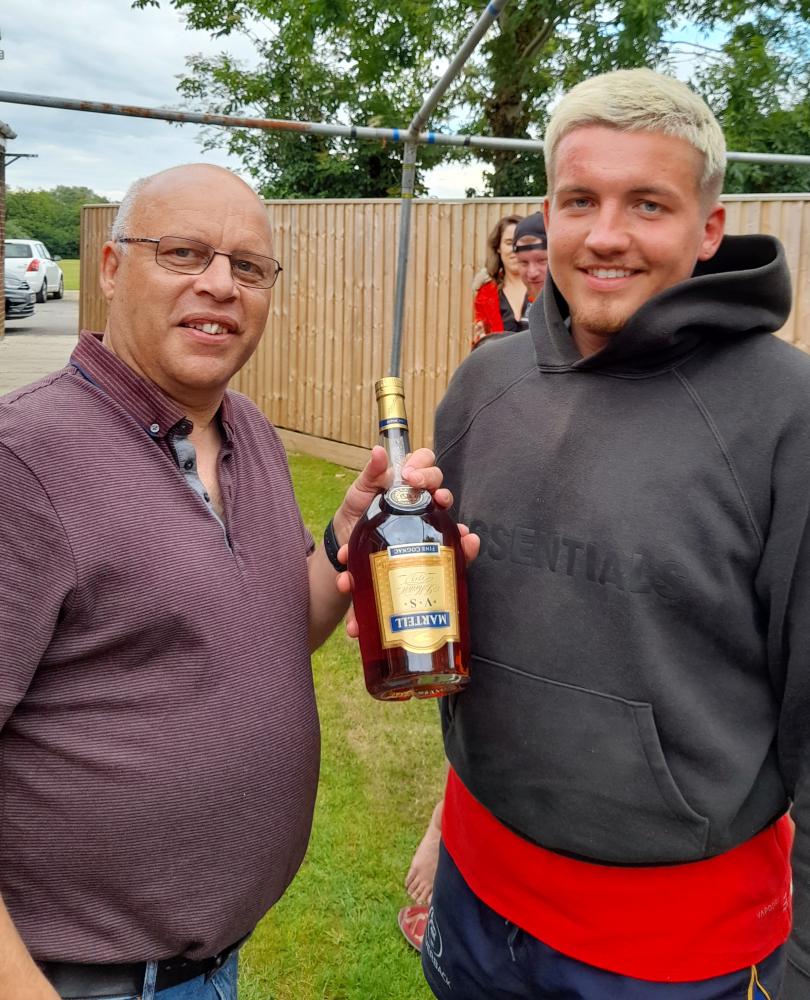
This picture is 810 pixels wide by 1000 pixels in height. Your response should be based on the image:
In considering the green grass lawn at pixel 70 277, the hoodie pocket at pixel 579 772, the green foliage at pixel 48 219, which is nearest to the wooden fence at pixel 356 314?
the hoodie pocket at pixel 579 772

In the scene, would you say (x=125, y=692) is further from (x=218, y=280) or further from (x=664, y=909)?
(x=664, y=909)

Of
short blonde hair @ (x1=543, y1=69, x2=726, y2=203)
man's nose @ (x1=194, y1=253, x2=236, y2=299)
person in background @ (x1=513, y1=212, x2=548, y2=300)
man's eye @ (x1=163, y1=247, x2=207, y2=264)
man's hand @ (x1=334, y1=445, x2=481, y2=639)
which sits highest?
person in background @ (x1=513, y1=212, x2=548, y2=300)

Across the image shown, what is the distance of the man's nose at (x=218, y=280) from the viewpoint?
1.60 meters

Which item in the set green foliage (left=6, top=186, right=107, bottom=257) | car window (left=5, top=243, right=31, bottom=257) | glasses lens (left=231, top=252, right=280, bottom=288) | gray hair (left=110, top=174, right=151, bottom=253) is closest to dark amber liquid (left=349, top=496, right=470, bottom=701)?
glasses lens (left=231, top=252, right=280, bottom=288)

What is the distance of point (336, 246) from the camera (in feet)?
28.4

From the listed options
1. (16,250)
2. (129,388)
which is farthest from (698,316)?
(16,250)

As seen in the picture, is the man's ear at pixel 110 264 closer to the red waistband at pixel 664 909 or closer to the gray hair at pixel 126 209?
the gray hair at pixel 126 209

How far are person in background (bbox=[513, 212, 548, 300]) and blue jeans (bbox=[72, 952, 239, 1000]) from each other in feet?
11.1

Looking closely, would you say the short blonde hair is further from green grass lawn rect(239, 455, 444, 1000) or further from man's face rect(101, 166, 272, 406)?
green grass lawn rect(239, 455, 444, 1000)

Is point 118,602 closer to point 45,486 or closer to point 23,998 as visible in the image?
point 45,486

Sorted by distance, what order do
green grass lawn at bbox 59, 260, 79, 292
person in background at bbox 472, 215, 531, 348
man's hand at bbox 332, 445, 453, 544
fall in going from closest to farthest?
1. man's hand at bbox 332, 445, 453, 544
2. person in background at bbox 472, 215, 531, 348
3. green grass lawn at bbox 59, 260, 79, 292

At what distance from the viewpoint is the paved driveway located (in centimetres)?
1293

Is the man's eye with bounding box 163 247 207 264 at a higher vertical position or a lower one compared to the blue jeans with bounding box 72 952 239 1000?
higher

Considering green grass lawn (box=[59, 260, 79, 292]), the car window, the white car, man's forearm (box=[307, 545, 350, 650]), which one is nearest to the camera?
man's forearm (box=[307, 545, 350, 650])
